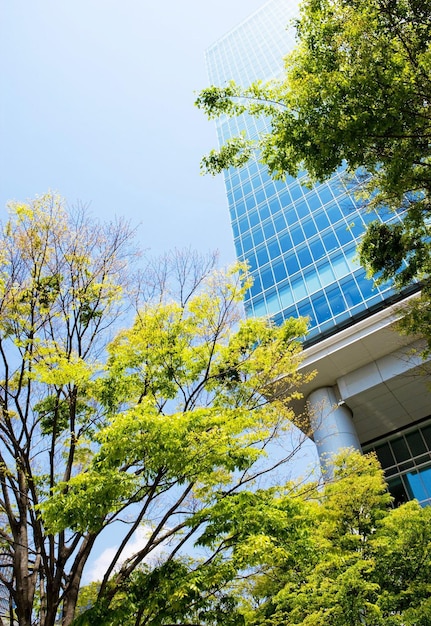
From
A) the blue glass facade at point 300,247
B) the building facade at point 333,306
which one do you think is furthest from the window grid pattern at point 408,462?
the blue glass facade at point 300,247

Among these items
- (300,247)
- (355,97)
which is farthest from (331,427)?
(355,97)


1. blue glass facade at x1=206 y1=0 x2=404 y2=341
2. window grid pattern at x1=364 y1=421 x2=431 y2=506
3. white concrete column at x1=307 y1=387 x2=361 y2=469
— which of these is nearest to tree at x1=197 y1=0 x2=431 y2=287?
blue glass facade at x1=206 y1=0 x2=404 y2=341

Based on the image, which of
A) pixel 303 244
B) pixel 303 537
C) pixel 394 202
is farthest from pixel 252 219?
pixel 303 537

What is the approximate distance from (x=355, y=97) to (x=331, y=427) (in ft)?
57.3

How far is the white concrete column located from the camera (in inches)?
804

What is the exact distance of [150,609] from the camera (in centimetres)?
654

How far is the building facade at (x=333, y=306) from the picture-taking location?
69.3ft

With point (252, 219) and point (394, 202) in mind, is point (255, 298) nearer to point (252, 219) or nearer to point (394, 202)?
point (252, 219)

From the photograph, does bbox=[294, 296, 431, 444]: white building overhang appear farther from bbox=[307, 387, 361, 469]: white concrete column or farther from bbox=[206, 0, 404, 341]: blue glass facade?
bbox=[206, 0, 404, 341]: blue glass facade

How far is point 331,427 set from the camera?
21.0 metres

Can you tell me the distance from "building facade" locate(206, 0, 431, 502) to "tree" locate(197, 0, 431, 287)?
7.78 metres

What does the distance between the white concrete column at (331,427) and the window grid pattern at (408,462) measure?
9.25 ft

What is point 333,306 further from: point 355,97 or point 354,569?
point 355,97

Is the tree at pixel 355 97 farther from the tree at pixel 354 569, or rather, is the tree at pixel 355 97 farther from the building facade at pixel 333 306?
the building facade at pixel 333 306
